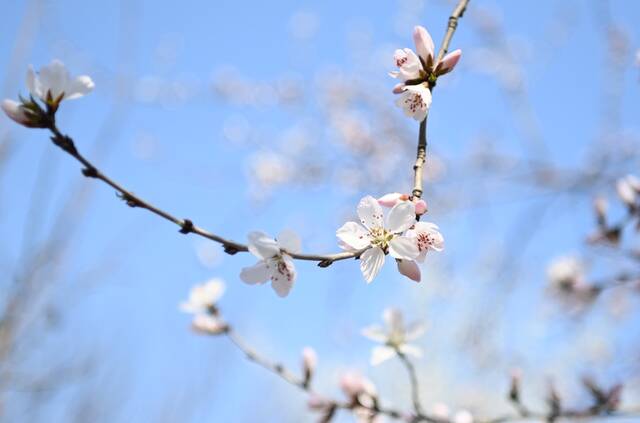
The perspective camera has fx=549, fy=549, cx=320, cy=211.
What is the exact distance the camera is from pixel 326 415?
153 centimetres

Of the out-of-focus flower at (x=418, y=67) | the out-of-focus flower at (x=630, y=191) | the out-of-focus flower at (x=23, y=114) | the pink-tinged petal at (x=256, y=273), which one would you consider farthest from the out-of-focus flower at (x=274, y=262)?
the out-of-focus flower at (x=630, y=191)

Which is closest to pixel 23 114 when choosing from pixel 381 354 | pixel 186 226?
pixel 186 226

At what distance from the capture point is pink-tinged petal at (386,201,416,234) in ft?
2.56

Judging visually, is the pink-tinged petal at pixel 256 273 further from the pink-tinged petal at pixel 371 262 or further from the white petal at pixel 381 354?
the white petal at pixel 381 354

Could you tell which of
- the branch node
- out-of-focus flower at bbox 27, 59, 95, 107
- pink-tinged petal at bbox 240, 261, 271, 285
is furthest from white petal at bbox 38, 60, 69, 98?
pink-tinged petal at bbox 240, 261, 271, 285

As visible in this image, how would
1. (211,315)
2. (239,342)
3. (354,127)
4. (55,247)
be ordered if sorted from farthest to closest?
(354,127)
(55,247)
(211,315)
(239,342)

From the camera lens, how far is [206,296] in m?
1.60

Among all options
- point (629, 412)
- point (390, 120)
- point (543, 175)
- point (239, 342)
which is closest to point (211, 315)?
point (239, 342)

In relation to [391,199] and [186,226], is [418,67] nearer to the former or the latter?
[391,199]

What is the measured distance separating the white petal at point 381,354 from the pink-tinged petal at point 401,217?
486mm

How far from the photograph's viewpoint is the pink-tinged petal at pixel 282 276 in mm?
856

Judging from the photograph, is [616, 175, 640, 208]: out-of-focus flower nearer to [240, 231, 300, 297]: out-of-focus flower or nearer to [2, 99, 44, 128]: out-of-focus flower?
[240, 231, 300, 297]: out-of-focus flower

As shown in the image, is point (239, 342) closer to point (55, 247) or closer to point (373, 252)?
point (373, 252)

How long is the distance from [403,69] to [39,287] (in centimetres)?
328
